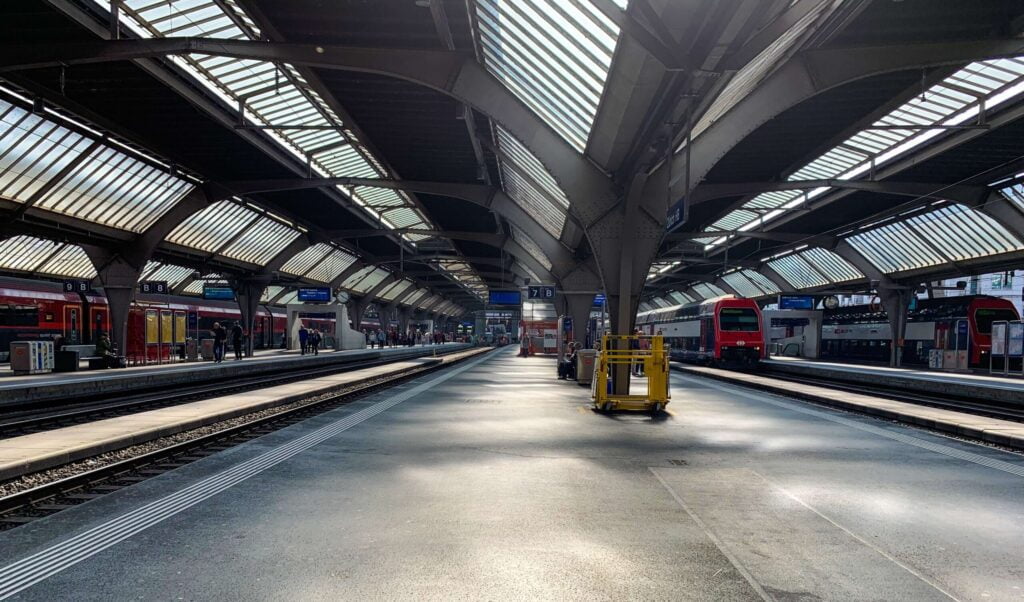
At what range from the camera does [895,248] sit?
39812 millimetres

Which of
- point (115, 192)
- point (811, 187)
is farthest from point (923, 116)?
point (115, 192)

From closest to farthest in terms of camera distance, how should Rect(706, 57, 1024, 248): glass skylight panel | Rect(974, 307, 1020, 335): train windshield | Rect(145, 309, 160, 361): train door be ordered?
1. Rect(706, 57, 1024, 248): glass skylight panel
2. Rect(974, 307, 1020, 335): train windshield
3. Rect(145, 309, 160, 361): train door

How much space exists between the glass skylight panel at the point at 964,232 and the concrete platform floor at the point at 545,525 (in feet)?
91.1

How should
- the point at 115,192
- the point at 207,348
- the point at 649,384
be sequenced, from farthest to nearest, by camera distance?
the point at 207,348 < the point at 115,192 < the point at 649,384

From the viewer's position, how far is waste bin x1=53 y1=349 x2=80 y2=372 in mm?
25000

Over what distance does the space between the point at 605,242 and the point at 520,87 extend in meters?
4.43

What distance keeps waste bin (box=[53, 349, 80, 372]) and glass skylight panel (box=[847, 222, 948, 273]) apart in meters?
39.6

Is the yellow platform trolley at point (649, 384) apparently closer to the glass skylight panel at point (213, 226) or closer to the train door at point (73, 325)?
the glass skylight panel at point (213, 226)

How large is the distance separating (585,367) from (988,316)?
20.6 metres

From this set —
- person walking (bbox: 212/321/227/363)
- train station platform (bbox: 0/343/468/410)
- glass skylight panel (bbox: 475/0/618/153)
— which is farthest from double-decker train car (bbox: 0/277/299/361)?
glass skylight panel (bbox: 475/0/618/153)

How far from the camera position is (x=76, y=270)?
42.9m

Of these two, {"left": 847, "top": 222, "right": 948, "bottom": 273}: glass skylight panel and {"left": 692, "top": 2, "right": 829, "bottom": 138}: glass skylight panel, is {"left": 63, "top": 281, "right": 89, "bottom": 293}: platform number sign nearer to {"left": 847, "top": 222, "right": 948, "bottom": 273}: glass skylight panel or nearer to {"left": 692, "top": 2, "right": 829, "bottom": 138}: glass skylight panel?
{"left": 692, "top": 2, "right": 829, "bottom": 138}: glass skylight panel

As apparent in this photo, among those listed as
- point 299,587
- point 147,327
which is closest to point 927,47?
point 299,587

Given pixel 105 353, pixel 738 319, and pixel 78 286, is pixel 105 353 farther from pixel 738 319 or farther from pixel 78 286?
pixel 738 319
